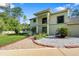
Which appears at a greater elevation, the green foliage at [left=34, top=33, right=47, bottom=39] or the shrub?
the shrub

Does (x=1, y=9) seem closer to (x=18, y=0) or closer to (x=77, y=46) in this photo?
(x=18, y=0)

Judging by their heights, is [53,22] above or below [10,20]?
below

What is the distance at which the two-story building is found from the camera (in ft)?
32.1

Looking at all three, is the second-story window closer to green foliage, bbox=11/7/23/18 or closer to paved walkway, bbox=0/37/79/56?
paved walkway, bbox=0/37/79/56

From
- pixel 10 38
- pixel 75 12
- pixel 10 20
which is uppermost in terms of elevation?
pixel 75 12

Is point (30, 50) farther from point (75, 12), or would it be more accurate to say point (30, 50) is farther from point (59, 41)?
point (75, 12)

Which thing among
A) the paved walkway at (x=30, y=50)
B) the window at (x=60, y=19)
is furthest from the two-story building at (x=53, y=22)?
the paved walkway at (x=30, y=50)

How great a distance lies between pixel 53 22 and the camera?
35.4ft

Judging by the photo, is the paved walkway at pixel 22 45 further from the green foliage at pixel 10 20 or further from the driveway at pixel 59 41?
the green foliage at pixel 10 20

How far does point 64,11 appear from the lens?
1088 cm

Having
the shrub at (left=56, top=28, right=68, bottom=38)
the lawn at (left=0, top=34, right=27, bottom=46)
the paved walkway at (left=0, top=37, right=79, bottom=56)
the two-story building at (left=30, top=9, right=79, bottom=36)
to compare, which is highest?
the two-story building at (left=30, top=9, right=79, bottom=36)

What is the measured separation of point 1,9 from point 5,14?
0.39 meters


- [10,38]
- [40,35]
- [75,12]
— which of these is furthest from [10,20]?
[75,12]

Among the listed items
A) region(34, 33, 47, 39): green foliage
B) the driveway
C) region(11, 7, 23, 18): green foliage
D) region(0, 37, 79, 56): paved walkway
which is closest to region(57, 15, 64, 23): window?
the driveway
